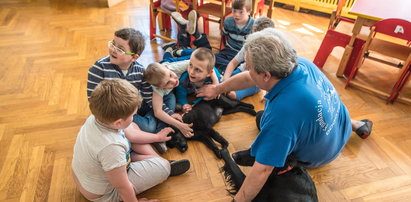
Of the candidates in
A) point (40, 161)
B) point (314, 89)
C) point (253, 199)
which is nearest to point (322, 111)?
point (314, 89)

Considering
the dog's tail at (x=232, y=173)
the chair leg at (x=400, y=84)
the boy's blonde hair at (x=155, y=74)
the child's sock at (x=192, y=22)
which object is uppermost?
the child's sock at (x=192, y=22)

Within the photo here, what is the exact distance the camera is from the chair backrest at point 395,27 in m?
1.90

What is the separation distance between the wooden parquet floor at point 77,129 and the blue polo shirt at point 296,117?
503 mm

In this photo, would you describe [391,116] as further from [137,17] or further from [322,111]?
[137,17]

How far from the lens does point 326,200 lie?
1.50m

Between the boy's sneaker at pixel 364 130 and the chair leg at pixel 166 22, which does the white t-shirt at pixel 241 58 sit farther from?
the chair leg at pixel 166 22

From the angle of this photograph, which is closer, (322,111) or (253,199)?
(322,111)

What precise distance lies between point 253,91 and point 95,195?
4.61 feet

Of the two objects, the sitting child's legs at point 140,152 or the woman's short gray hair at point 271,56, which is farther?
the sitting child's legs at point 140,152

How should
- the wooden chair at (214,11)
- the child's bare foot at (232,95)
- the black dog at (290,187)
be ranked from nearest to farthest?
the black dog at (290,187) < the child's bare foot at (232,95) < the wooden chair at (214,11)

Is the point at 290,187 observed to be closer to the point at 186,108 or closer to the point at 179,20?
the point at 186,108

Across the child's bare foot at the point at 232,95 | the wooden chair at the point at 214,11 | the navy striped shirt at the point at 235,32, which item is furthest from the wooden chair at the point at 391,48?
the wooden chair at the point at 214,11

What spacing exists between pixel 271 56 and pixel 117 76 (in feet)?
3.21

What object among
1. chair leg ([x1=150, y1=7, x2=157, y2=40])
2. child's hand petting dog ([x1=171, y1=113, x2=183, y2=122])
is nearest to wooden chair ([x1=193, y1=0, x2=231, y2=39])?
chair leg ([x1=150, y1=7, x2=157, y2=40])
